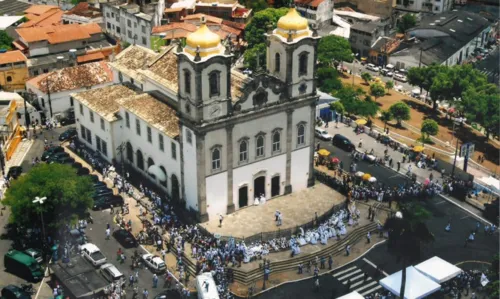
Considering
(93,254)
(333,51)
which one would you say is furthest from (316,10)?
(93,254)

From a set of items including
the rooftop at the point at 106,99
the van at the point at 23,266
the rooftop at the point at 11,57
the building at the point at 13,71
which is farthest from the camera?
the rooftop at the point at 11,57

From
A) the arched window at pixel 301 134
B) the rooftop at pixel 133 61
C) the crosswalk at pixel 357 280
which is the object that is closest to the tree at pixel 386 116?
the arched window at pixel 301 134

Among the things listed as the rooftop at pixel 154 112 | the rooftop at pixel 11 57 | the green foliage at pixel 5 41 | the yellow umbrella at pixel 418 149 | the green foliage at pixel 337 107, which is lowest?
the yellow umbrella at pixel 418 149

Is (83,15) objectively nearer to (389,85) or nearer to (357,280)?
(389,85)

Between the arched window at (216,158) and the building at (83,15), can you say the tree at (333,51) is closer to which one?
the building at (83,15)

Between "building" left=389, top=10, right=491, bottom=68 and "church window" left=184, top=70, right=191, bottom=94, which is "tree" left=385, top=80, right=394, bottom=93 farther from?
"church window" left=184, top=70, right=191, bottom=94

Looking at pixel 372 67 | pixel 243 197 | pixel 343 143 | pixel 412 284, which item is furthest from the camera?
pixel 372 67
